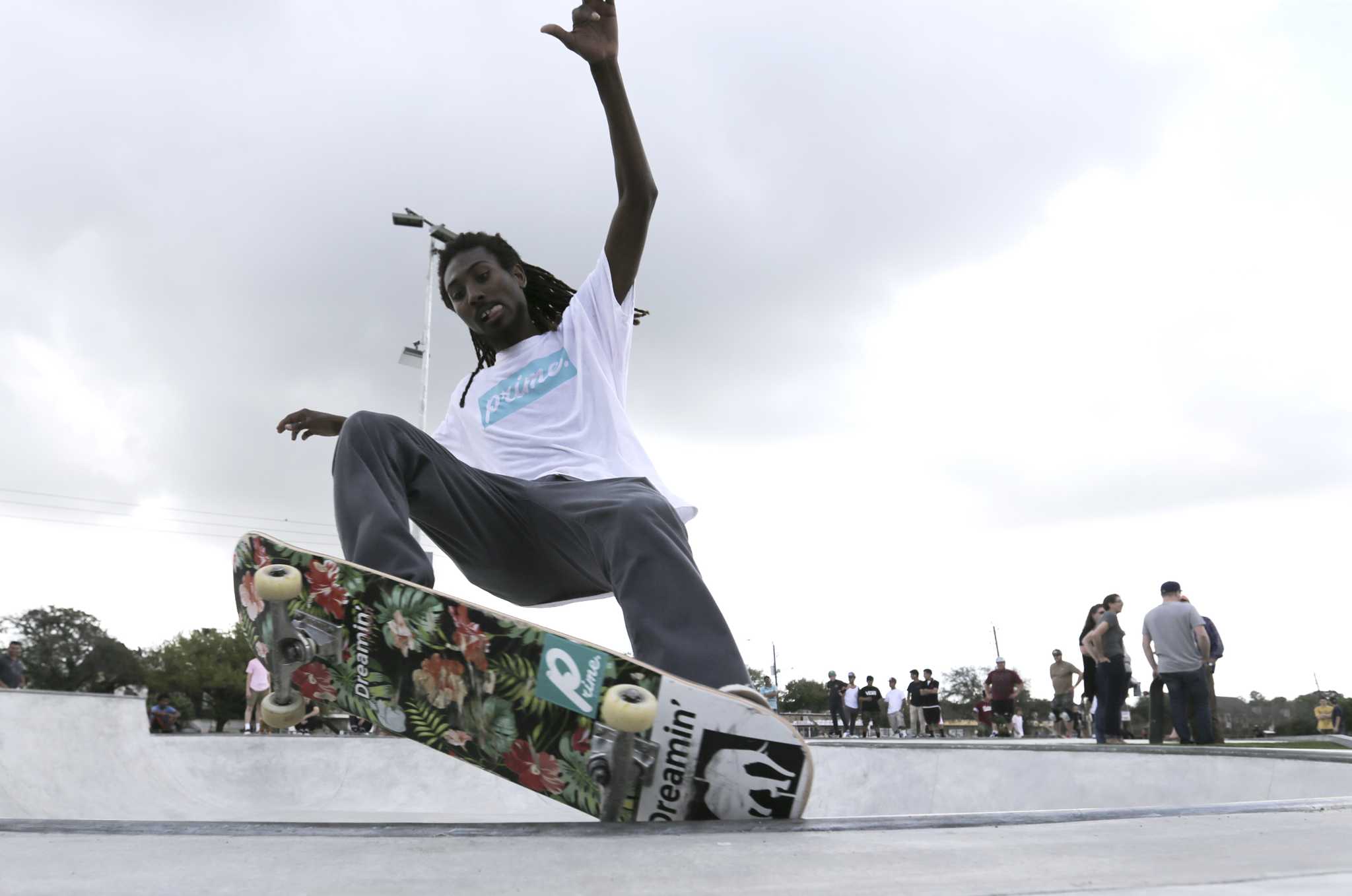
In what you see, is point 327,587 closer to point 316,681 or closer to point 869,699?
point 316,681

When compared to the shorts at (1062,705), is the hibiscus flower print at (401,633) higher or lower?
higher

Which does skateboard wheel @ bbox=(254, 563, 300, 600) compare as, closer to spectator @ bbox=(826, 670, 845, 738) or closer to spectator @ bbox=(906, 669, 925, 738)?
spectator @ bbox=(906, 669, 925, 738)

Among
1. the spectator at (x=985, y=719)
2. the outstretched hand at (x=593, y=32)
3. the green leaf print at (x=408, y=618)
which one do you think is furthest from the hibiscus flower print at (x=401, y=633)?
the spectator at (x=985, y=719)

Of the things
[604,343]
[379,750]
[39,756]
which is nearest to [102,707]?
[39,756]

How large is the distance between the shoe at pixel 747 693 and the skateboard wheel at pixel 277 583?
112cm

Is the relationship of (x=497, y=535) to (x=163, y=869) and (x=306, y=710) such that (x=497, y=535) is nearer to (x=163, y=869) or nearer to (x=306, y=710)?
(x=306, y=710)

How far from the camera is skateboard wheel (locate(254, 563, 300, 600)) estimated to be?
96.0 inches

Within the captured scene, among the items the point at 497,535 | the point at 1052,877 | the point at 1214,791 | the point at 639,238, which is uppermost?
the point at 639,238

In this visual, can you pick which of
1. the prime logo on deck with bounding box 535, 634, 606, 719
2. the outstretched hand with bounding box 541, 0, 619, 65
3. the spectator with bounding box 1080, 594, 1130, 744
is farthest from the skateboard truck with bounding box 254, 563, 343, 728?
the spectator with bounding box 1080, 594, 1130, 744

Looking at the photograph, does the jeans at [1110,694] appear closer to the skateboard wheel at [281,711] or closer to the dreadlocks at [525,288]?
the dreadlocks at [525,288]

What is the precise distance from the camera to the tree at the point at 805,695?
77.2m

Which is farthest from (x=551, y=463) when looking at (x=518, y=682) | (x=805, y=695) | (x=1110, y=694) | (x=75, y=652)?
(x=805, y=695)

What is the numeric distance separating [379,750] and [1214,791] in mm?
6215

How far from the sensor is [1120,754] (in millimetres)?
5797
